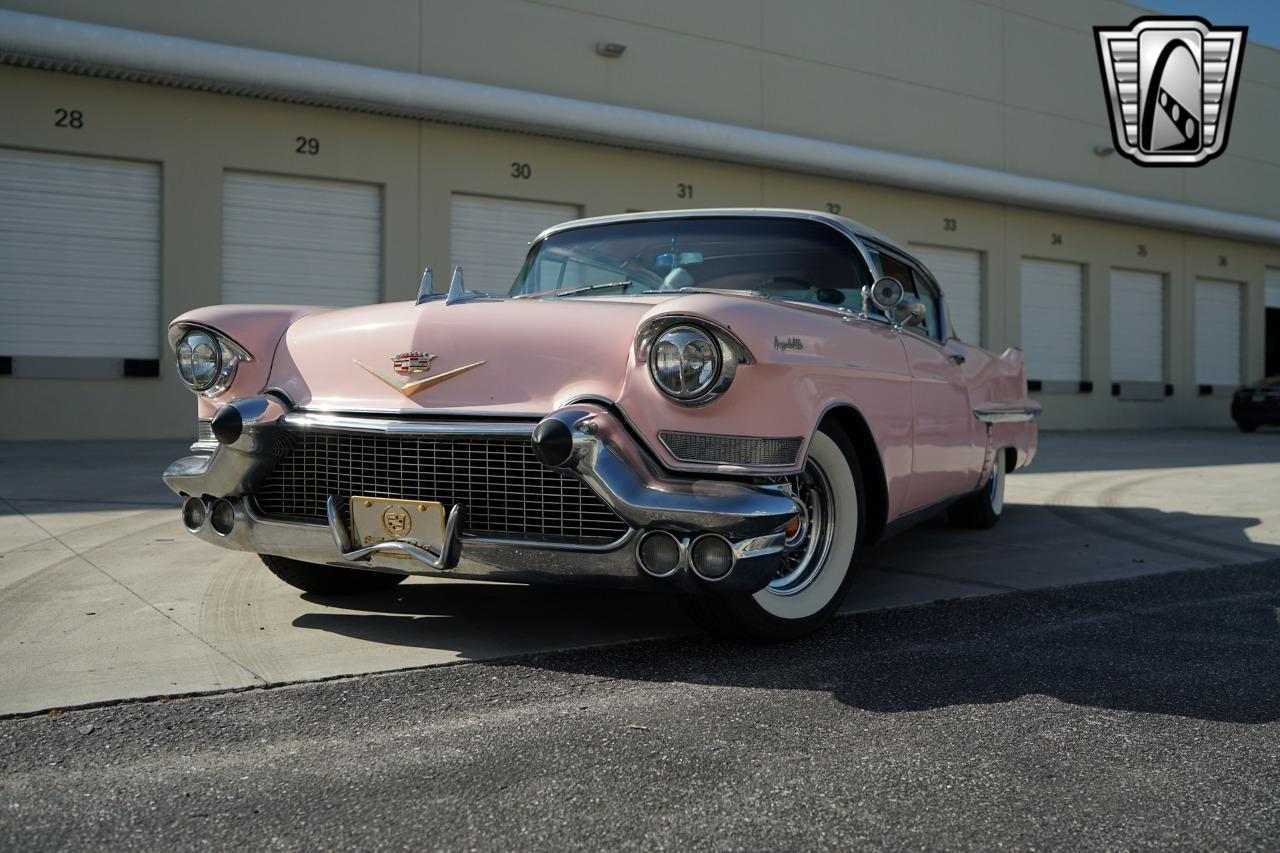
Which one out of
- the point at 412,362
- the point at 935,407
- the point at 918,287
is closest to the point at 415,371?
the point at 412,362

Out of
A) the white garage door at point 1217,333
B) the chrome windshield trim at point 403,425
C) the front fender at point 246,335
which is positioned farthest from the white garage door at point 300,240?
the white garage door at point 1217,333

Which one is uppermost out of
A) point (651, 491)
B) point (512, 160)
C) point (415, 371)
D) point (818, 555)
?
point (512, 160)

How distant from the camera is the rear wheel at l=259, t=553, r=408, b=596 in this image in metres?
3.89

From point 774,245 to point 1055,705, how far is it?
2.10m

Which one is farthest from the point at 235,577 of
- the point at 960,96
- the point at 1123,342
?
the point at 1123,342

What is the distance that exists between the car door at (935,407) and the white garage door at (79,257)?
9.93 m

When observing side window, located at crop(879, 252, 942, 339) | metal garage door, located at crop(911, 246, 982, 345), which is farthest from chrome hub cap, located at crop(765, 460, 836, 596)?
metal garage door, located at crop(911, 246, 982, 345)

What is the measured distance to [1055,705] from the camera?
2.78 metres

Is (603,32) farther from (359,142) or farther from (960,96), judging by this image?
(960,96)

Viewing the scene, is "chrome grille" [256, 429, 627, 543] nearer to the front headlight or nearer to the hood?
the hood

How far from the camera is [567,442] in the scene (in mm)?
2859

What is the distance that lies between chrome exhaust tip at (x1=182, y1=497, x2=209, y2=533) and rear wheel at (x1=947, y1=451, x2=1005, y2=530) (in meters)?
3.99

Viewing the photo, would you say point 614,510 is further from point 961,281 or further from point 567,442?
point 961,281

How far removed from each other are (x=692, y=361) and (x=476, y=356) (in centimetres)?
65
